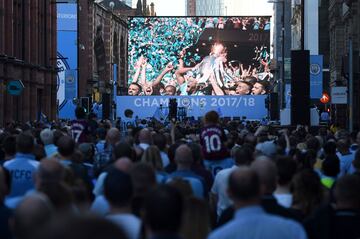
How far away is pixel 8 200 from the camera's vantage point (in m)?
8.86

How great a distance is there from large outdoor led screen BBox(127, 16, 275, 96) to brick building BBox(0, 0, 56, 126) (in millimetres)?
21568

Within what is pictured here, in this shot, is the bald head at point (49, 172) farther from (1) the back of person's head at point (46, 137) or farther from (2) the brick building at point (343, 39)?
(2) the brick building at point (343, 39)

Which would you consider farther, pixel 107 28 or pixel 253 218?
pixel 107 28

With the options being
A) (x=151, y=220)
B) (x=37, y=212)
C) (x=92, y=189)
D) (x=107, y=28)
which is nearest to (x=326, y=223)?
(x=151, y=220)

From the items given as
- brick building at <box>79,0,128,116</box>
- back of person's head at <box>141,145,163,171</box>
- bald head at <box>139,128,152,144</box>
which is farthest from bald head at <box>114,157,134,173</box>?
brick building at <box>79,0,128,116</box>

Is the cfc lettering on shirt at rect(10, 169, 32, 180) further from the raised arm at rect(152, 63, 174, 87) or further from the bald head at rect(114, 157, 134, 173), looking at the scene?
the raised arm at rect(152, 63, 174, 87)

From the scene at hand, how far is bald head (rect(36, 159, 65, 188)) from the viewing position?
25.4ft

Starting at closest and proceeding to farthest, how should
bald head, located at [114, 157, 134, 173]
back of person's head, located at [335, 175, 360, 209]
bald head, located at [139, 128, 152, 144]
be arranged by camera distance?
back of person's head, located at [335, 175, 360, 209] < bald head, located at [114, 157, 134, 173] < bald head, located at [139, 128, 152, 144]

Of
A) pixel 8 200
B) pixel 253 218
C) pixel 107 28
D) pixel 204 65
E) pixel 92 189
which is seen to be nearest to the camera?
pixel 253 218

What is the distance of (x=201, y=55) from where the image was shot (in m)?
76.8

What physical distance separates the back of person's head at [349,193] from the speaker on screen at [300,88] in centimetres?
1918

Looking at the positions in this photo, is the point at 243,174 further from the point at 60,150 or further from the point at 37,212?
the point at 60,150

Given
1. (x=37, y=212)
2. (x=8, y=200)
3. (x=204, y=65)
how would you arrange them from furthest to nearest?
(x=204, y=65), (x=8, y=200), (x=37, y=212)

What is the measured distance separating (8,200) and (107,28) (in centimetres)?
10186
